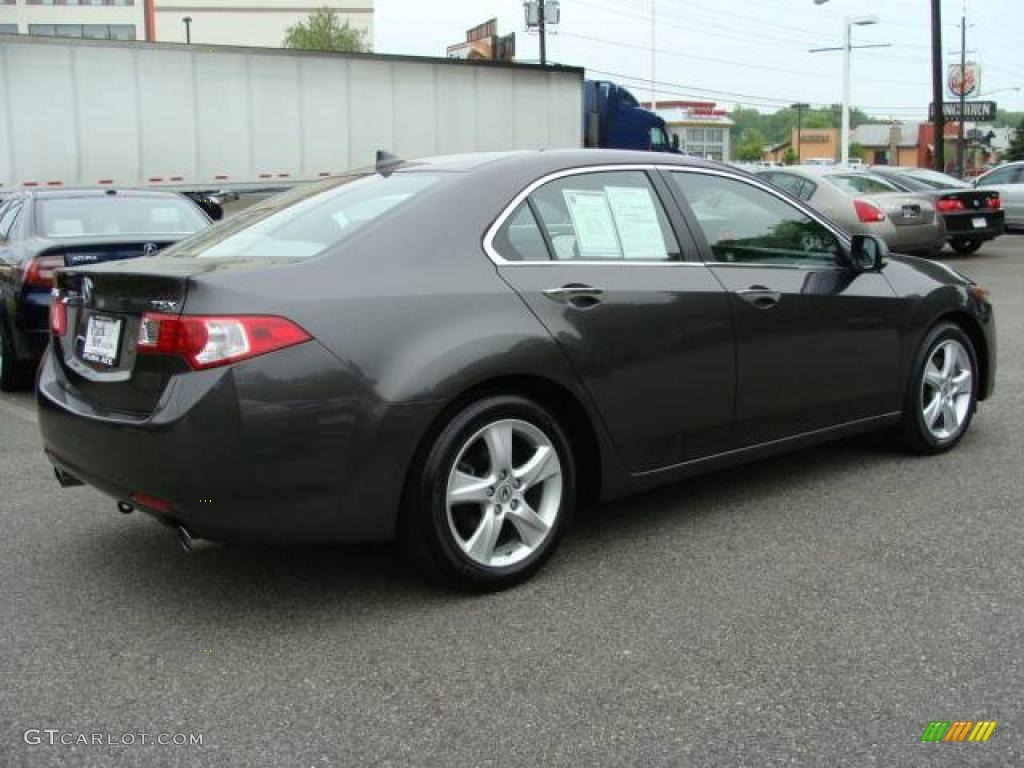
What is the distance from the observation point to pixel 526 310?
383cm

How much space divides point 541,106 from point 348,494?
63.1ft

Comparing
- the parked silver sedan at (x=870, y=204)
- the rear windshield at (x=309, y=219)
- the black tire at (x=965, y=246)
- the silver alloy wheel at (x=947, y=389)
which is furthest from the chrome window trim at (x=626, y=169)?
the black tire at (x=965, y=246)

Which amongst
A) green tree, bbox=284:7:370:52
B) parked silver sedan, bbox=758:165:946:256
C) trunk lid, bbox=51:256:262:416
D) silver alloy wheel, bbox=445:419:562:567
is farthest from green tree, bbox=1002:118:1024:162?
trunk lid, bbox=51:256:262:416

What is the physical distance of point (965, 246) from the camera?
60.2 feet

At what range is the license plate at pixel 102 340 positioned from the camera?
3621mm

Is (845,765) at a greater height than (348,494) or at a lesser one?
lesser

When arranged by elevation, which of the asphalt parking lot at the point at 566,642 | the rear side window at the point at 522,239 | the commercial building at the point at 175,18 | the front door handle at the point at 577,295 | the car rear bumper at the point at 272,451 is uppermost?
the commercial building at the point at 175,18

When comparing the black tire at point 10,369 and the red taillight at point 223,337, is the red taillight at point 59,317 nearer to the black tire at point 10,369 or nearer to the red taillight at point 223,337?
the red taillight at point 223,337

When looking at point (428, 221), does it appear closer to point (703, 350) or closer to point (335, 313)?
point (335, 313)

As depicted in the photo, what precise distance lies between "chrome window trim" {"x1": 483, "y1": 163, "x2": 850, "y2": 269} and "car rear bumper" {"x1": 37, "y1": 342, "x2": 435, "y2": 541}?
2.40ft

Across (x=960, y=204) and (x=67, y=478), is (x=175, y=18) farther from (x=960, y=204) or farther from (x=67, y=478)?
(x=67, y=478)

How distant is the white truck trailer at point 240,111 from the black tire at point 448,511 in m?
15.0

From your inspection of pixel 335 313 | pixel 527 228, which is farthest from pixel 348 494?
pixel 527 228

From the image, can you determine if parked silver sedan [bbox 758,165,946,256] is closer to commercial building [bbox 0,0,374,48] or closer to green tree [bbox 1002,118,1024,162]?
commercial building [bbox 0,0,374,48]
